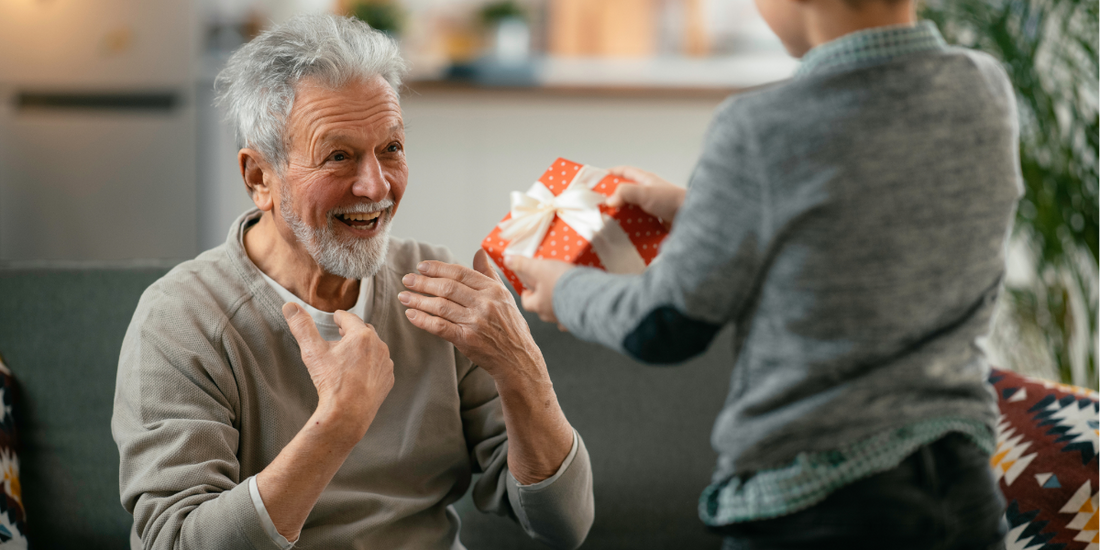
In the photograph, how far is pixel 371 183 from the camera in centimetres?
118

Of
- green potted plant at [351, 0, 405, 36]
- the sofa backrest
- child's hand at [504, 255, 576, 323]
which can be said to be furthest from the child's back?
green potted plant at [351, 0, 405, 36]

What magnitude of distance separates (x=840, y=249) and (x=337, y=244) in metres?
0.76

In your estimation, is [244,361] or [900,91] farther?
[244,361]

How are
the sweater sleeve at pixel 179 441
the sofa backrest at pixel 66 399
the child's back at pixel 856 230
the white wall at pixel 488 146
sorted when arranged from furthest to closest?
the white wall at pixel 488 146 < the sofa backrest at pixel 66 399 < the sweater sleeve at pixel 179 441 < the child's back at pixel 856 230

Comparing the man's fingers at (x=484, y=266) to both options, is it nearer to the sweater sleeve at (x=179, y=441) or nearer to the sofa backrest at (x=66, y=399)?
the sweater sleeve at (x=179, y=441)

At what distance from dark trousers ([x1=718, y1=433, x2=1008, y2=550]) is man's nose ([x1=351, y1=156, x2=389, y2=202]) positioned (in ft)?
2.27

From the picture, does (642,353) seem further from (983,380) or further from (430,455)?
(430,455)

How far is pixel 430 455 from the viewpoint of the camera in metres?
1.27

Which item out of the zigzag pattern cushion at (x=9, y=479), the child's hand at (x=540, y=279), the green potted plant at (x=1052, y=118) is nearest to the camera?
the child's hand at (x=540, y=279)

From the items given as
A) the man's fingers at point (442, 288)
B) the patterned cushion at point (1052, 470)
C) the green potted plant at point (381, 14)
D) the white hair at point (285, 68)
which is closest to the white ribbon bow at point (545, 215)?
the man's fingers at point (442, 288)

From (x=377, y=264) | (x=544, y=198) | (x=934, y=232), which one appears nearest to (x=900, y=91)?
(x=934, y=232)

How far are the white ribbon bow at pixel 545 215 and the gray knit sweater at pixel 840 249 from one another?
19cm

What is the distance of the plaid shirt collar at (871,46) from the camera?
714 mm

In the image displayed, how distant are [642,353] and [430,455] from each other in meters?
0.62
